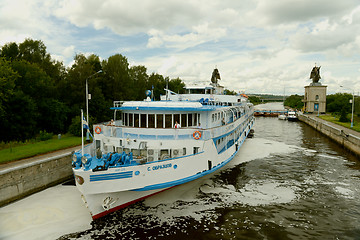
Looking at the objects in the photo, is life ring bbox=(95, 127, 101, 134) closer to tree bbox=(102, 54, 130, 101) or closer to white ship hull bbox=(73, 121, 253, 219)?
white ship hull bbox=(73, 121, 253, 219)

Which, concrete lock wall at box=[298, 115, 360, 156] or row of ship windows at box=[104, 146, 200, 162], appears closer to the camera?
row of ship windows at box=[104, 146, 200, 162]

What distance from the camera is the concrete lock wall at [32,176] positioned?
15.4 meters

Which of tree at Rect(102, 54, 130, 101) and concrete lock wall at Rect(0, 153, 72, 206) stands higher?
tree at Rect(102, 54, 130, 101)

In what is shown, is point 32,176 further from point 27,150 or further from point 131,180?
point 131,180

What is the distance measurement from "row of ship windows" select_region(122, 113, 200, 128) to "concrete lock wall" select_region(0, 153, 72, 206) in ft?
22.4

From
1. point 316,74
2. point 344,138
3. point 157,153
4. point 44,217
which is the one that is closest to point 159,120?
point 157,153

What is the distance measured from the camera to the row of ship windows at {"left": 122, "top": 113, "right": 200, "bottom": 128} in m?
17.5

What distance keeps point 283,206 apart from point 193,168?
6.29 m

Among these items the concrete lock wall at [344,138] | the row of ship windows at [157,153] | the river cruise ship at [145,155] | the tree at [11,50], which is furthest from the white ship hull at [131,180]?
the tree at [11,50]

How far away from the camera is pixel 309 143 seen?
3884cm

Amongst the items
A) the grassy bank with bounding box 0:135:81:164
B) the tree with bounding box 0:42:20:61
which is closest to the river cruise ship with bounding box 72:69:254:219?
the grassy bank with bounding box 0:135:81:164

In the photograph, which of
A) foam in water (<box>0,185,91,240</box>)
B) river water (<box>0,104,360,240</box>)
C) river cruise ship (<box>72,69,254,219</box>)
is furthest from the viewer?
river cruise ship (<box>72,69,254,219</box>)

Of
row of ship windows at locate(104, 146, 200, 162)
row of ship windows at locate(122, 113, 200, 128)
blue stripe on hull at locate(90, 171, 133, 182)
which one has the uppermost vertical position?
row of ship windows at locate(122, 113, 200, 128)

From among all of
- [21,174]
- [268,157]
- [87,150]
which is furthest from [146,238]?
[268,157]
